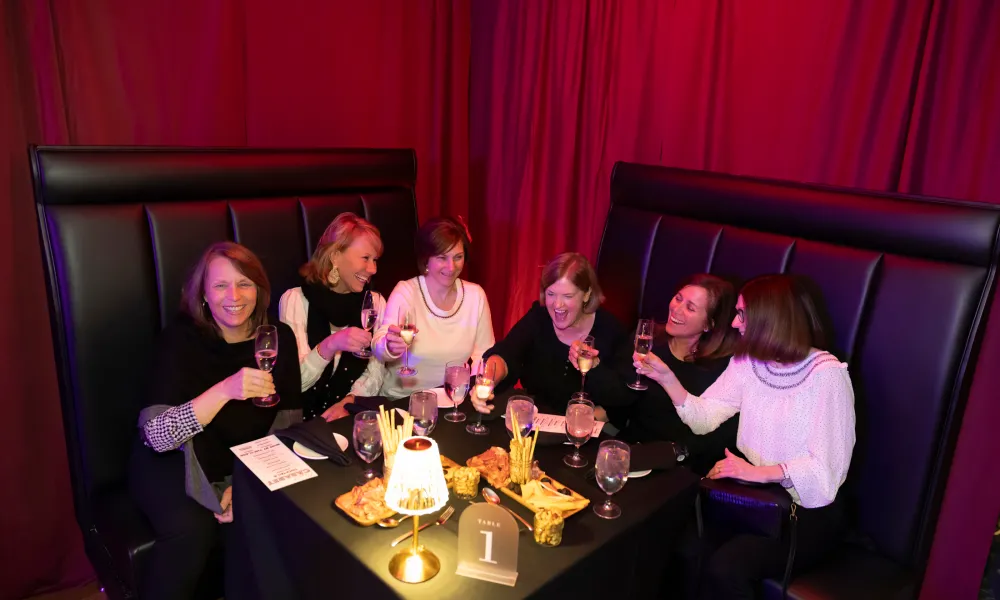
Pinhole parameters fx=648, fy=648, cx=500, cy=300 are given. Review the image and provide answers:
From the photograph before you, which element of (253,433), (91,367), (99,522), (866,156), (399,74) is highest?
(399,74)

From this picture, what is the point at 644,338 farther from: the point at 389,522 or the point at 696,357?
the point at 389,522

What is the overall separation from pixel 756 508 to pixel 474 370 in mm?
1354

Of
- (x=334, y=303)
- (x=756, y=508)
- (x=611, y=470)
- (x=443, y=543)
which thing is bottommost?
(x=756, y=508)

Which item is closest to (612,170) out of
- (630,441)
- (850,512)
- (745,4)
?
(745,4)

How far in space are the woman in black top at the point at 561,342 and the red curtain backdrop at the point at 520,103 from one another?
1000 mm

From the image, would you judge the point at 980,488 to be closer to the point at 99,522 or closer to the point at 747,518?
the point at 747,518

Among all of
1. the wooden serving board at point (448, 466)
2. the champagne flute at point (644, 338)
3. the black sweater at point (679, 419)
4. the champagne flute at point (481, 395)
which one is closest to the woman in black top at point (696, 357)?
the black sweater at point (679, 419)

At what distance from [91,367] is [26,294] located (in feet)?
1.87

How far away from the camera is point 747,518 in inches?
79.9

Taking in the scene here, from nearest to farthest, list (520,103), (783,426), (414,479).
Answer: (414,479) < (783,426) < (520,103)

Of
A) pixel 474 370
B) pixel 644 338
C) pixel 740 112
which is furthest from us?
pixel 740 112

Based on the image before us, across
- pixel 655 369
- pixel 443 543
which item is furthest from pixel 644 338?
pixel 443 543

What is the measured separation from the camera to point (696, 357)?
8.38 feet

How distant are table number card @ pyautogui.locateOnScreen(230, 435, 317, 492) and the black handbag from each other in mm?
1214
